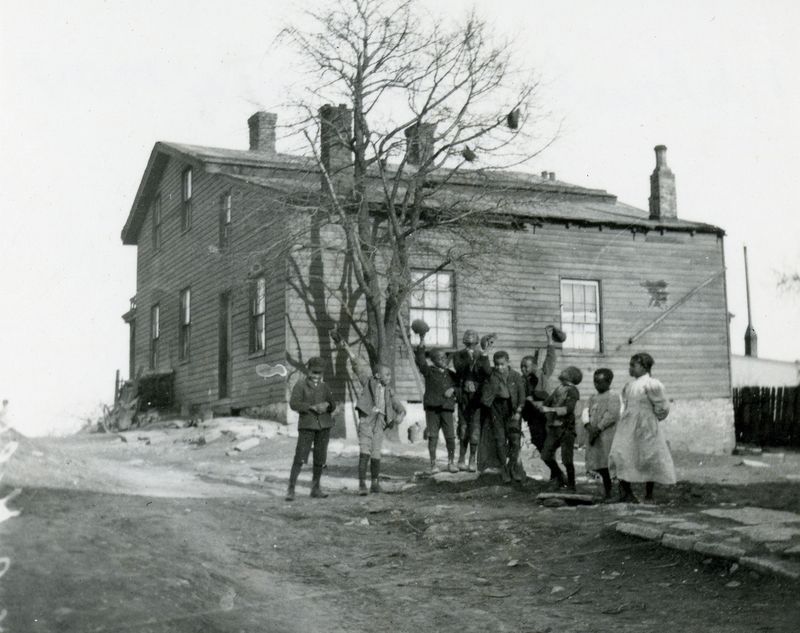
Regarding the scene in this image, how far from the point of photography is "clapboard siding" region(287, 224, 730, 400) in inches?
790

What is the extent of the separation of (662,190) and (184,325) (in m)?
12.9

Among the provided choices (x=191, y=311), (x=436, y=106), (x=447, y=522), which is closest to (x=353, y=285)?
(x=436, y=106)

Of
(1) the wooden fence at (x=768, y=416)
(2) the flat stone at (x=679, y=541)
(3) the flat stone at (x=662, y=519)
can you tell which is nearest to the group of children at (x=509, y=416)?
(3) the flat stone at (x=662, y=519)

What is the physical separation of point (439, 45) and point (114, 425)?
1341 centimetres

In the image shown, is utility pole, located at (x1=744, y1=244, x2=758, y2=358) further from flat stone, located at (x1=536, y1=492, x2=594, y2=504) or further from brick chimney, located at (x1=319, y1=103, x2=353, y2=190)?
flat stone, located at (x1=536, y1=492, x2=594, y2=504)

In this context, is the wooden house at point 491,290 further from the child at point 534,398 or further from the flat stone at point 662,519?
the flat stone at point 662,519

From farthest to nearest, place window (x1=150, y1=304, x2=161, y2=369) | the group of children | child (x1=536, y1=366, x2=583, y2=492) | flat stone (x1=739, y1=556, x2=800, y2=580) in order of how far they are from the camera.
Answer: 1. window (x1=150, y1=304, x2=161, y2=369)
2. child (x1=536, y1=366, x2=583, y2=492)
3. the group of children
4. flat stone (x1=739, y1=556, x2=800, y2=580)

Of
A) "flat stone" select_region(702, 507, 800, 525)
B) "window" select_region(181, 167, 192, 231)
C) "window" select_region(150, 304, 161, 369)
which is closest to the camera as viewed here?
"flat stone" select_region(702, 507, 800, 525)

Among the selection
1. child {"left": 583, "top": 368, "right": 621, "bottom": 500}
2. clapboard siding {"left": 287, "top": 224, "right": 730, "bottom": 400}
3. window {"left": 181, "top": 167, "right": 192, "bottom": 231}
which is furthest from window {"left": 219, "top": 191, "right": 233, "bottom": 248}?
child {"left": 583, "top": 368, "right": 621, "bottom": 500}

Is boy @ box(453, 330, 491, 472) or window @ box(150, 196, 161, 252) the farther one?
window @ box(150, 196, 161, 252)

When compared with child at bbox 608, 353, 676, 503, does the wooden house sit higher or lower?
higher

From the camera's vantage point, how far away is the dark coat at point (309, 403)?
1070cm

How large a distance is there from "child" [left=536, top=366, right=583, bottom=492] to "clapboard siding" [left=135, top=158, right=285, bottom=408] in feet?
27.5

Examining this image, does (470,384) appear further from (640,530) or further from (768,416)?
(768,416)
